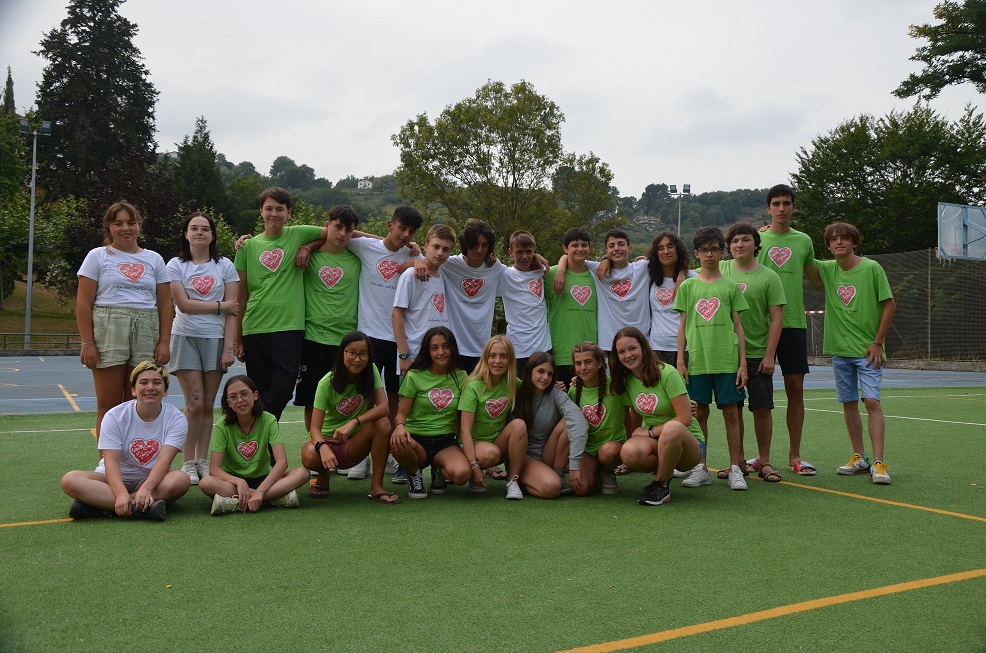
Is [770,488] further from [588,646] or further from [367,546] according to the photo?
[588,646]

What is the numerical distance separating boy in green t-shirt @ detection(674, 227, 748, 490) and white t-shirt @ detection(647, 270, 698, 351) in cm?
31

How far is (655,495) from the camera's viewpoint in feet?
16.7

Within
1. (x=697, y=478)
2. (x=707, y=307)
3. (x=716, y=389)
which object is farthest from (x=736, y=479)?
(x=707, y=307)

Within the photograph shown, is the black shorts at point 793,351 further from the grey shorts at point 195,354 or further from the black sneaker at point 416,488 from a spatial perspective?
the grey shorts at point 195,354

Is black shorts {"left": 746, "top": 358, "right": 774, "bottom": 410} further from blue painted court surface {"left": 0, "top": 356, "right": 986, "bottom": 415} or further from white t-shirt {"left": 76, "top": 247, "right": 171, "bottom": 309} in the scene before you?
blue painted court surface {"left": 0, "top": 356, "right": 986, "bottom": 415}

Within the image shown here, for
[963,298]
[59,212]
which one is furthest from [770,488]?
[59,212]

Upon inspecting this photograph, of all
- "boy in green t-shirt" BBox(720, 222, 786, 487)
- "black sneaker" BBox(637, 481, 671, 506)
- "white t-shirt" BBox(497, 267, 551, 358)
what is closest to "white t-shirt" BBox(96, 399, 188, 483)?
"white t-shirt" BBox(497, 267, 551, 358)

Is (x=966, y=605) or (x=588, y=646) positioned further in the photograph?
(x=966, y=605)

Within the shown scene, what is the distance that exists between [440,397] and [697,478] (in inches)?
72.5

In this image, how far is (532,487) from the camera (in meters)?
5.36

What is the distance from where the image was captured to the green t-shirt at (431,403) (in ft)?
18.0

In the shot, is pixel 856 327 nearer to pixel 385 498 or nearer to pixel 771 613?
pixel 385 498

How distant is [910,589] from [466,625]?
1.78 meters

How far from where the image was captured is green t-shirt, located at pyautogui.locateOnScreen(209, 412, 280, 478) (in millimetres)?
4938
